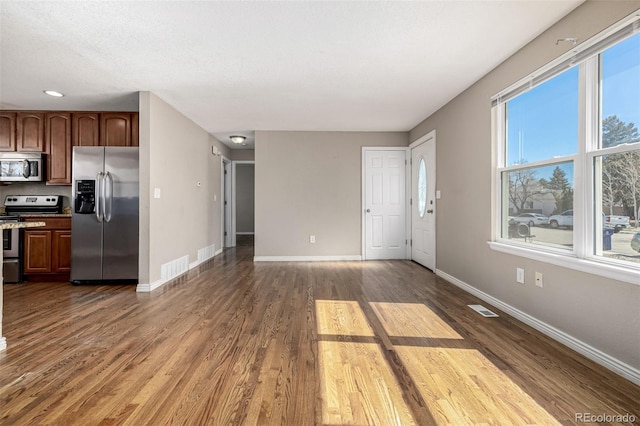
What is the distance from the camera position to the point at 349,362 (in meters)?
1.92

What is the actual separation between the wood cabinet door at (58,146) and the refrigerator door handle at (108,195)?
0.97 m

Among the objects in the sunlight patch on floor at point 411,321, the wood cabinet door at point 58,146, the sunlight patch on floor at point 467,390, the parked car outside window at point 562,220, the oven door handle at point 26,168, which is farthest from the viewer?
the wood cabinet door at point 58,146

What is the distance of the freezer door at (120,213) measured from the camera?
3.80m

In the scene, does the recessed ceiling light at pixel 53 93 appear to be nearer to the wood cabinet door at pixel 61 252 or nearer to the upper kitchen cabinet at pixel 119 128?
the upper kitchen cabinet at pixel 119 128

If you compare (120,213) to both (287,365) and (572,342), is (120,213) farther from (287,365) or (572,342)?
(572,342)

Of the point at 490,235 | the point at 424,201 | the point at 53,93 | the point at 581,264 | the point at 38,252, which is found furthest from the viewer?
the point at 424,201

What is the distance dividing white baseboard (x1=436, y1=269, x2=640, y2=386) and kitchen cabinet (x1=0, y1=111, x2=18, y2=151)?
20.5 ft

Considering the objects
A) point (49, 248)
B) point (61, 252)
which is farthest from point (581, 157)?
point (49, 248)

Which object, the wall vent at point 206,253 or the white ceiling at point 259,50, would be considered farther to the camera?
the wall vent at point 206,253

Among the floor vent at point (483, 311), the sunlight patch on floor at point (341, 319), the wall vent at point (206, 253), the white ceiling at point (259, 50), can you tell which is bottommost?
the sunlight patch on floor at point (341, 319)

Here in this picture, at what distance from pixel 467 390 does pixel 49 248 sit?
4958 millimetres

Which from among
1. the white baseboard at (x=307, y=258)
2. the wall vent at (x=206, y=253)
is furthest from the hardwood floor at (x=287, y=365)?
the white baseboard at (x=307, y=258)

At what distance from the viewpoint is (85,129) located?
4.23 metres

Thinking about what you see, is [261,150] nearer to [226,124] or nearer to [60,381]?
[226,124]
